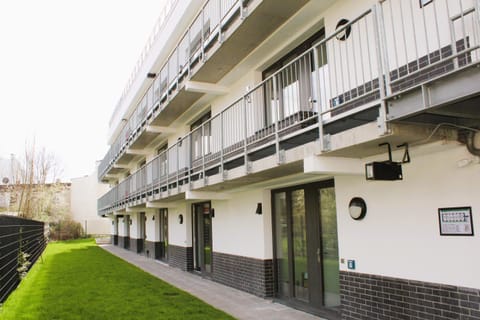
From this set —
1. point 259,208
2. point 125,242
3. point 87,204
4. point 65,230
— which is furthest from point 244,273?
point 87,204

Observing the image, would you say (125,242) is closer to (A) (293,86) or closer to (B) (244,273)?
(B) (244,273)

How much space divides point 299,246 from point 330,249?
113 centimetres

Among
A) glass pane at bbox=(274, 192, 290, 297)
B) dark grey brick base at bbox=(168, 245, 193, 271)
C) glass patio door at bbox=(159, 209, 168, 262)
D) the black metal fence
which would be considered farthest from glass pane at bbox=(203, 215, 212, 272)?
glass patio door at bbox=(159, 209, 168, 262)

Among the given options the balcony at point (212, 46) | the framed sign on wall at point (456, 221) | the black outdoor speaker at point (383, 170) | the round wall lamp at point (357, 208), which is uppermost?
the balcony at point (212, 46)

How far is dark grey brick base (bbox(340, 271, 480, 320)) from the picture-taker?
4.87 m

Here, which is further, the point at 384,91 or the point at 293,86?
the point at 293,86

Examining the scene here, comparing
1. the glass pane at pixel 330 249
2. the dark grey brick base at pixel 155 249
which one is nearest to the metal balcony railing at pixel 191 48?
the glass pane at pixel 330 249

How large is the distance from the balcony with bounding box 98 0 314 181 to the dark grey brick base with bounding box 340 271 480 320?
195 inches

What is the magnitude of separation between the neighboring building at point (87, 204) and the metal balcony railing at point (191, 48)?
2997 centimetres

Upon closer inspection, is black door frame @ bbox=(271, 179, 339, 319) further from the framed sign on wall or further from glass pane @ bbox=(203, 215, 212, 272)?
glass pane @ bbox=(203, 215, 212, 272)

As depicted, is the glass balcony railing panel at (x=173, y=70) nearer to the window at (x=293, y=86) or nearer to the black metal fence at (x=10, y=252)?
the window at (x=293, y=86)

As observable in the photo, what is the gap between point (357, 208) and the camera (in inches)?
256

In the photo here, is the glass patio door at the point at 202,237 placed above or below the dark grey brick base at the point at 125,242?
above

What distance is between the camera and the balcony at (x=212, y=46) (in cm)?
818
